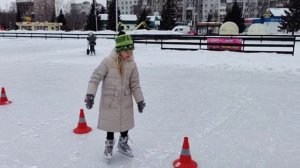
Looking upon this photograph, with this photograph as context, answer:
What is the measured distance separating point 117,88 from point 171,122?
219 centimetres

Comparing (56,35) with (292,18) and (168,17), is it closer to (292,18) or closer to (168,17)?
(168,17)

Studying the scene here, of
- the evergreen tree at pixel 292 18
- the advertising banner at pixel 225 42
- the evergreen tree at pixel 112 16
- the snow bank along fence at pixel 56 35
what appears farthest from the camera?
the evergreen tree at pixel 112 16

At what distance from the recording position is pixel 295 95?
792 centimetres

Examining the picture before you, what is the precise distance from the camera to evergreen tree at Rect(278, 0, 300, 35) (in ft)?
138

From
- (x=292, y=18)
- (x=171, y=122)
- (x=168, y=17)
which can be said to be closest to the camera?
(x=171, y=122)

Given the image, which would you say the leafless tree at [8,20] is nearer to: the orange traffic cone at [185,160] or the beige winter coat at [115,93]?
the beige winter coat at [115,93]

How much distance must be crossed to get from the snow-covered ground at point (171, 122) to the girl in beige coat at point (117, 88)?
21.4 inches

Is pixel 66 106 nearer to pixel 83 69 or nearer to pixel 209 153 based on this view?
pixel 209 153

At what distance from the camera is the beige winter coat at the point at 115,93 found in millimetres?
3648

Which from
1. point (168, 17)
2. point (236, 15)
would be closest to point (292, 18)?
point (236, 15)

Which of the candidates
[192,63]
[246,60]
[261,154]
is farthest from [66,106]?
[246,60]

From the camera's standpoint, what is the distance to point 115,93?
3.72m

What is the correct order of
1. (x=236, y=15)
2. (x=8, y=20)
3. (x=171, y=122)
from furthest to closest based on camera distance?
(x=8, y=20), (x=236, y=15), (x=171, y=122)

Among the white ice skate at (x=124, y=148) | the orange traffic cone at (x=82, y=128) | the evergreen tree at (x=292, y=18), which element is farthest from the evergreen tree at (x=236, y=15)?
the white ice skate at (x=124, y=148)
